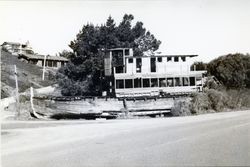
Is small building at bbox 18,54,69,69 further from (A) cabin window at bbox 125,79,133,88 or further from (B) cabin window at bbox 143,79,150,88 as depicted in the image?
(B) cabin window at bbox 143,79,150,88

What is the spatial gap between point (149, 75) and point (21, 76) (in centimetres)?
2100

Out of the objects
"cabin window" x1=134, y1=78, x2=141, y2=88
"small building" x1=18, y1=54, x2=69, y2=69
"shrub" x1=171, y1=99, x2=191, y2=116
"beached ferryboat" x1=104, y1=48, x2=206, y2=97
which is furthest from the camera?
"small building" x1=18, y1=54, x2=69, y2=69

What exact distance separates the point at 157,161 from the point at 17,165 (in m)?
3.68

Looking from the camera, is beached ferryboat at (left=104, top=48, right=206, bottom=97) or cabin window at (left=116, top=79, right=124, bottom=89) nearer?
beached ferryboat at (left=104, top=48, right=206, bottom=97)

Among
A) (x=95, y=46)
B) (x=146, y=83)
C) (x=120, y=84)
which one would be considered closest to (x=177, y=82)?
(x=146, y=83)

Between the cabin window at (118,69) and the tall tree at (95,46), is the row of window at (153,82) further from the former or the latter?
the tall tree at (95,46)

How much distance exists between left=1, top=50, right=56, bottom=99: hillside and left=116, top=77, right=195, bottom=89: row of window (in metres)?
12.0

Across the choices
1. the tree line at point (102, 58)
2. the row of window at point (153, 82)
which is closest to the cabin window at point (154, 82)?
the row of window at point (153, 82)

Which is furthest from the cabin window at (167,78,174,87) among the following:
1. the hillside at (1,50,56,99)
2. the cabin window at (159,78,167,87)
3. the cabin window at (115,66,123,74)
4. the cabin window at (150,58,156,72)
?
the hillside at (1,50,56,99)

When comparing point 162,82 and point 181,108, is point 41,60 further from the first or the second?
point 181,108

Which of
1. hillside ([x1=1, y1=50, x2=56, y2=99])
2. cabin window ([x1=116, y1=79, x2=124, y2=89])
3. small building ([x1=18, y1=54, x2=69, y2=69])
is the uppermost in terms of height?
small building ([x1=18, y1=54, x2=69, y2=69])

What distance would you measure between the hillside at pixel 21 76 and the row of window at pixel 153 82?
39.3ft

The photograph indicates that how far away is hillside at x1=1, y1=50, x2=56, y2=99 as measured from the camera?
4669 cm

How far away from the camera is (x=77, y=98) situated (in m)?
38.3
